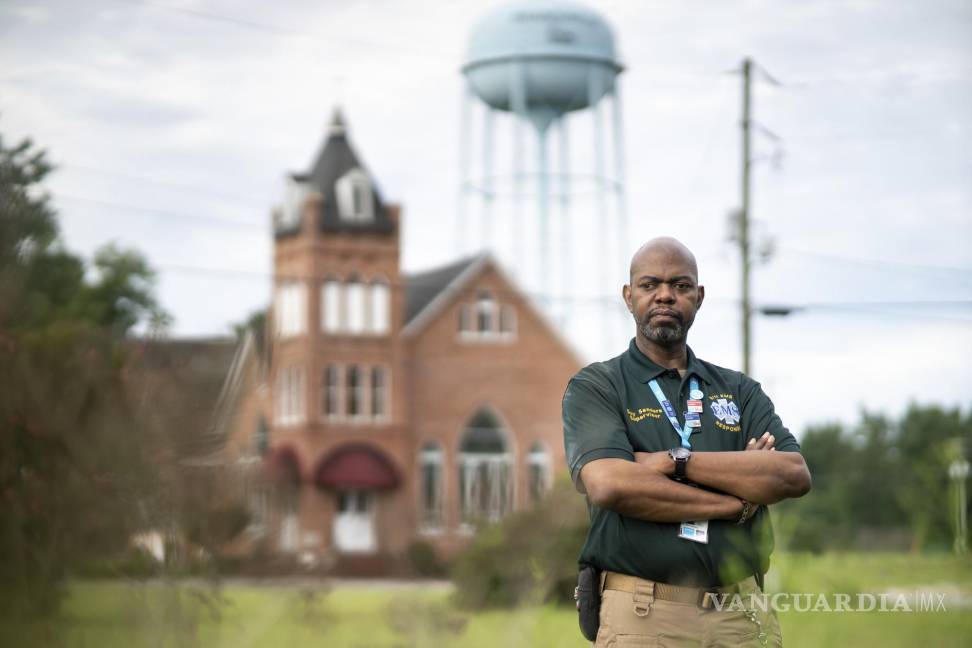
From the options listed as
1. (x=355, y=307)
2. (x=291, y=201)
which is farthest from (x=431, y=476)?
(x=291, y=201)

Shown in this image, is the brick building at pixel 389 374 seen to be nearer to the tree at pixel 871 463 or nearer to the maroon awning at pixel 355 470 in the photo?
the maroon awning at pixel 355 470

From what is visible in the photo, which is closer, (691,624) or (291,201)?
(691,624)

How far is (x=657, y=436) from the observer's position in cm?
479

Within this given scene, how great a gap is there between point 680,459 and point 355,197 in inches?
1868

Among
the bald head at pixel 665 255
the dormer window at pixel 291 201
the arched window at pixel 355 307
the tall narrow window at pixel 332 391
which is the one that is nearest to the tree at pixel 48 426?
the bald head at pixel 665 255

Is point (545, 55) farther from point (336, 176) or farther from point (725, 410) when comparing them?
point (725, 410)

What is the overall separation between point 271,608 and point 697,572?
294cm

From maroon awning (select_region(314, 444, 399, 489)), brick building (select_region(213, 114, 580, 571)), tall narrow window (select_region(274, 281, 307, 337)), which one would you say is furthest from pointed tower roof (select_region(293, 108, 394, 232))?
maroon awning (select_region(314, 444, 399, 489))

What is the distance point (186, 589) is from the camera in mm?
7559

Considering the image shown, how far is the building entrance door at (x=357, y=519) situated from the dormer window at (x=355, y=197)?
8819mm

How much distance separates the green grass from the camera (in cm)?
456

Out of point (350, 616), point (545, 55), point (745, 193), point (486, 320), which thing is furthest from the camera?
point (486, 320)

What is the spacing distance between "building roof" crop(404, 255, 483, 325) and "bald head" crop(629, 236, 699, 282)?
153ft

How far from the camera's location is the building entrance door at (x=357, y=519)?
4800 cm
